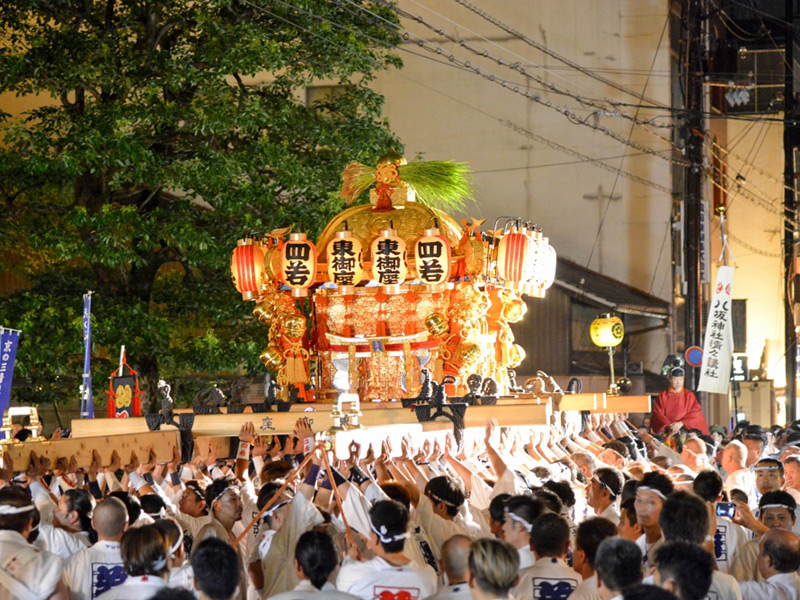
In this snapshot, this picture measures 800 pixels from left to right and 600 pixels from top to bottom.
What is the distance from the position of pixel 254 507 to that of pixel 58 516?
48.0 inches

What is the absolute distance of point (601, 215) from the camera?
81.3ft

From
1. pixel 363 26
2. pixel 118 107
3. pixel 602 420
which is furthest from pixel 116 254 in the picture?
pixel 602 420

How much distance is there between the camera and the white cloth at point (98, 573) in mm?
5355

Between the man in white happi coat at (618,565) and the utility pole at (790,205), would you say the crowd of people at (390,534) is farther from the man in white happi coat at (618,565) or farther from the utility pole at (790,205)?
the utility pole at (790,205)

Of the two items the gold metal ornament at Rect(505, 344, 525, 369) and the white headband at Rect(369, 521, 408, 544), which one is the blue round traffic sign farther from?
the white headband at Rect(369, 521, 408, 544)

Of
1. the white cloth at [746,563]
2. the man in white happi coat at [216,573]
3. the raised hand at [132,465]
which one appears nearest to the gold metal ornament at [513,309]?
the raised hand at [132,465]

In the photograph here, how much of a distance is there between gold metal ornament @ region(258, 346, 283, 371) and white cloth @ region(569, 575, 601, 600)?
9718mm

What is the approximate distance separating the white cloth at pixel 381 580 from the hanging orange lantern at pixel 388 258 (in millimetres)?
8254

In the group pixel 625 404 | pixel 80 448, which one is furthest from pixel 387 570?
pixel 625 404

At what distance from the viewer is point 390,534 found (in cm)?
500

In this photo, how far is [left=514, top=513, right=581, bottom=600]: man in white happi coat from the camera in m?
5.00

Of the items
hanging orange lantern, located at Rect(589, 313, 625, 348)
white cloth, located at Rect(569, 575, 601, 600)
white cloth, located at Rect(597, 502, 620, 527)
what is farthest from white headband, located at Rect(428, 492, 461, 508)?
hanging orange lantern, located at Rect(589, 313, 625, 348)

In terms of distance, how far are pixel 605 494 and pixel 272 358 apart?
795 centimetres

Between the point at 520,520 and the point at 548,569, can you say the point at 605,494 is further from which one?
the point at 548,569
